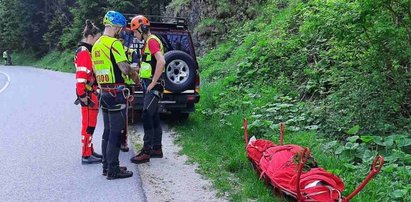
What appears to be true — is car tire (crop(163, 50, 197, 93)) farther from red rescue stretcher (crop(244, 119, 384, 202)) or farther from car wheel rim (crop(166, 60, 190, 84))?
red rescue stretcher (crop(244, 119, 384, 202))

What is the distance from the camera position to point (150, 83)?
22.1 feet

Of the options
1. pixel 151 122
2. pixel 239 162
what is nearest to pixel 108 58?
pixel 151 122

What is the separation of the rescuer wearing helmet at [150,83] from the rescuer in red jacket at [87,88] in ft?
2.14

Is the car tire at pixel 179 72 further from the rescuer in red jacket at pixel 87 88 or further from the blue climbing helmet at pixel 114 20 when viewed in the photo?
the blue climbing helmet at pixel 114 20

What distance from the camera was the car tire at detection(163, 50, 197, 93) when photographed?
8.48 metres

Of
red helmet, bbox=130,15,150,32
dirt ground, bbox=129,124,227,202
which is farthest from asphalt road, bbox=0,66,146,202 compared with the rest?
red helmet, bbox=130,15,150,32

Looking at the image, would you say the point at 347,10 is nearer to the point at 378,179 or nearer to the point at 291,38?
the point at 378,179

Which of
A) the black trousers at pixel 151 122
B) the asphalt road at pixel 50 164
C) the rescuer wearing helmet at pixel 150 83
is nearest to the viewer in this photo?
the asphalt road at pixel 50 164

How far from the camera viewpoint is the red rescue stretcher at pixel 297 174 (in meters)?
4.02

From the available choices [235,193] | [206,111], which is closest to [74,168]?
[235,193]

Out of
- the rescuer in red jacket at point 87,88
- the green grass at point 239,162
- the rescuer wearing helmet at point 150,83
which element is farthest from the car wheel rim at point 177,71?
the rescuer in red jacket at point 87,88

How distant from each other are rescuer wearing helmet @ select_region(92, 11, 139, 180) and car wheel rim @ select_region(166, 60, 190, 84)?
271 cm

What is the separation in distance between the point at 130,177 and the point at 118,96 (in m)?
1.12

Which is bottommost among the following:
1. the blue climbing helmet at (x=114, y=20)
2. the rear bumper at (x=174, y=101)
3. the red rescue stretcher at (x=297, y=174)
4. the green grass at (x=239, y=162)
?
the green grass at (x=239, y=162)
